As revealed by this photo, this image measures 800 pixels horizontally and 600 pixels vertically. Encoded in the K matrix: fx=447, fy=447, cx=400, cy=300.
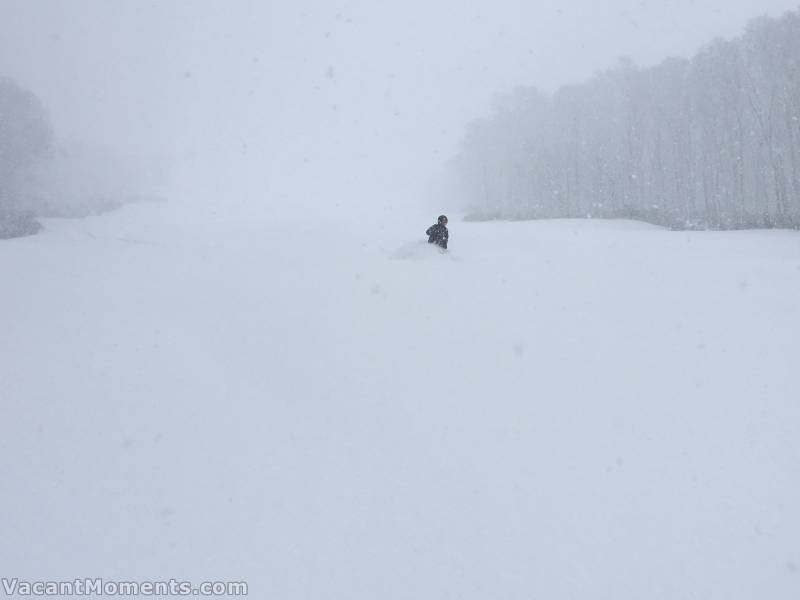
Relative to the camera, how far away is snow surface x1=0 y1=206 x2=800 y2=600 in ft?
11.1

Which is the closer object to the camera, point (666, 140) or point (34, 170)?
point (34, 170)

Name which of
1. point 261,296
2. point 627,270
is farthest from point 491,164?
point 261,296

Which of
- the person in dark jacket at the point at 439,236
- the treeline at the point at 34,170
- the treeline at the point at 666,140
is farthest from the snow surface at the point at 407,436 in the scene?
the treeline at the point at 666,140

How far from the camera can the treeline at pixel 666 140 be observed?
2573 centimetres

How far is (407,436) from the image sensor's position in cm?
468

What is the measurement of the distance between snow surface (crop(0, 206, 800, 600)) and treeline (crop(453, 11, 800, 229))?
52.1 feet

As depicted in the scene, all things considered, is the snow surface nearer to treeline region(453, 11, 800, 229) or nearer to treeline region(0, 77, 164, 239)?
treeline region(0, 77, 164, 239)

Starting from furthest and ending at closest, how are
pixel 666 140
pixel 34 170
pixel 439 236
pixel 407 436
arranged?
pixel 666 140 → pixel 34 170 → pixel 439 236 → pixel 407 436

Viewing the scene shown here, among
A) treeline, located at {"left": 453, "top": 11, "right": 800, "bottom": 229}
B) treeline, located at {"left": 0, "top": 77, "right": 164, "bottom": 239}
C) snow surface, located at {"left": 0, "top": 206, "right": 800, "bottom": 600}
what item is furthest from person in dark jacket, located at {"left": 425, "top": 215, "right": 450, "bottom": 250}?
treeline, located at {"left": 453, "top": 11, "right": 800, "bottom": 229}

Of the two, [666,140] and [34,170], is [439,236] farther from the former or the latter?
[666,140]

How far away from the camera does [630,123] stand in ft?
114

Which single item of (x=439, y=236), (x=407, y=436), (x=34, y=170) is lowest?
(x=407, y=436)

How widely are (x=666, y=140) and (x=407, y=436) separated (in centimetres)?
4049

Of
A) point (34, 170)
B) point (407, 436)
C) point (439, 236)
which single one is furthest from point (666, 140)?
point (34, 170)
